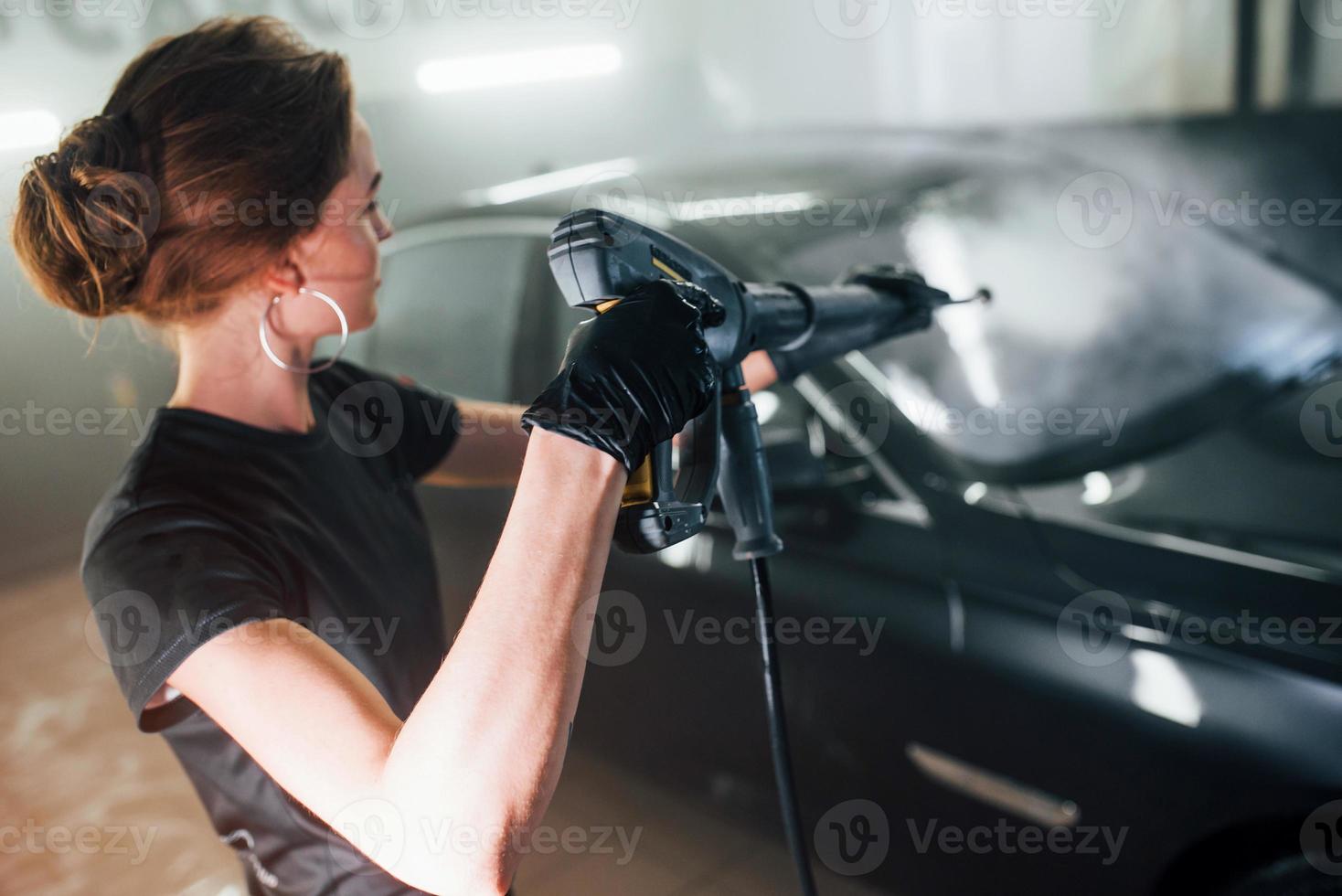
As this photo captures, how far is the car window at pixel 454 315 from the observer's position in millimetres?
1696

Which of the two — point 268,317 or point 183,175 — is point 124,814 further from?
point 183,175

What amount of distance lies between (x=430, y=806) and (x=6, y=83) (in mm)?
1380

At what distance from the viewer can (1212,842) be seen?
40.6 inches

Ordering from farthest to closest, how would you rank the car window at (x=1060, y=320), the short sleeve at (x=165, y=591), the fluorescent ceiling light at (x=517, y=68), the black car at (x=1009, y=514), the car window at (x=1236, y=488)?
the fluorescent ceiling light at (x=517, y=68)
the car window at (x=1060, y=320)
the car window at (x=1236, y=488)
the black car at (x=1009, y=514)
the short sleeve at (x=165, y=591)

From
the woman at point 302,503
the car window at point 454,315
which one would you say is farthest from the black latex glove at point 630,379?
the car window at point 454,315

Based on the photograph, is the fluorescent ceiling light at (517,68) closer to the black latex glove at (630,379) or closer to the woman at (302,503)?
the woman at (302,503)

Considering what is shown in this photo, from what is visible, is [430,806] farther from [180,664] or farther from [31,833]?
[31,833]

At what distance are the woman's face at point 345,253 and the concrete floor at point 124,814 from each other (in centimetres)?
78

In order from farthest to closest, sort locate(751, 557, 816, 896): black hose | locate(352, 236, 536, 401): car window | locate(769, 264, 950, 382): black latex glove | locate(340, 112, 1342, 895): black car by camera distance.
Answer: locate(352, 236, 536, 401): car window, locate(340, 112, 1342, 895): black car, locate(769, 264, 950, 382): black latex glove, locate(751, 557, 816, 896): black hose

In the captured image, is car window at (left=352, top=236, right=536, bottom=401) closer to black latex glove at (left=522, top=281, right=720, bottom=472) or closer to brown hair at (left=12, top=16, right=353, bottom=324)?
brown hair at (left=12, top=16, right=353, bottom=324)

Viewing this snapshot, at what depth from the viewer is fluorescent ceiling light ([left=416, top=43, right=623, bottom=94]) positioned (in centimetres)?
277

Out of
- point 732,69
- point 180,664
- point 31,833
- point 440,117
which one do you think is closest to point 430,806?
point 180,664

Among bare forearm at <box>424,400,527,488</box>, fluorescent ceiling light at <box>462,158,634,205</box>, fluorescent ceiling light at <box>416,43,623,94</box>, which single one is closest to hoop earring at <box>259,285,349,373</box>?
bare forearm at <box>424,400,527,488</box>

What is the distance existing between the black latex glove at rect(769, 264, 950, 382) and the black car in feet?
0.32
